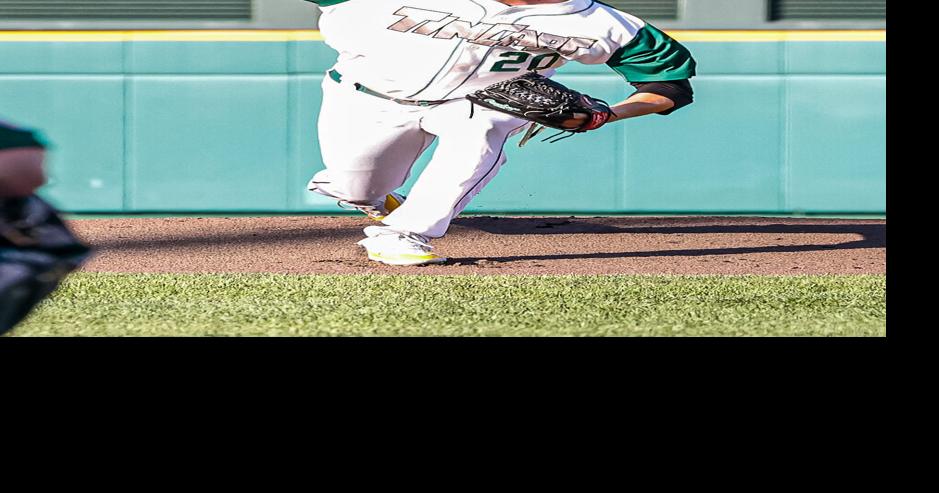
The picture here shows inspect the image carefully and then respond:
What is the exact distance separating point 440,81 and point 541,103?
0.47m

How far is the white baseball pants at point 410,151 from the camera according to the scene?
4.66 meters

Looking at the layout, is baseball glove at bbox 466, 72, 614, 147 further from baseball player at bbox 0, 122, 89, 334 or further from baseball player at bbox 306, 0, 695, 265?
baseball player at bbox 0, 122, 89, 334

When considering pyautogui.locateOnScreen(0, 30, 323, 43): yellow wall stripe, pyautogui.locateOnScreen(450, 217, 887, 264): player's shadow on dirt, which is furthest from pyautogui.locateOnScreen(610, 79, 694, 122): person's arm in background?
pyautogui.locateOnScreen(0, 30, 323, 43): yellow wall stripe

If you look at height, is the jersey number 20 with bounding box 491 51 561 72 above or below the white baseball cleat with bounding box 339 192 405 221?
above

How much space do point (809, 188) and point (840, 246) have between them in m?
1.78

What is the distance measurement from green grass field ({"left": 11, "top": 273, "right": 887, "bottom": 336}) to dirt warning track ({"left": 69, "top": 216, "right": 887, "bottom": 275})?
0.42 metres

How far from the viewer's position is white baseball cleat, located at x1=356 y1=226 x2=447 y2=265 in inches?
190

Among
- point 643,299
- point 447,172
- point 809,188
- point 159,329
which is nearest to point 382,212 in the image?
A: point 447,172

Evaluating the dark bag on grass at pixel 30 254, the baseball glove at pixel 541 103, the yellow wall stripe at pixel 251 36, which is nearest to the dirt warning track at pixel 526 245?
the baseball glove at pixel 541 103

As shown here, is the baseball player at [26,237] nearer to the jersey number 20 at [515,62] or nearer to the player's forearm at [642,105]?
the jersey number 20 at [515,62]

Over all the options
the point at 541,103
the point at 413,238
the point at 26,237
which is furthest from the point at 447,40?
the point at 26,237

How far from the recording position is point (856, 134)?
770 cm

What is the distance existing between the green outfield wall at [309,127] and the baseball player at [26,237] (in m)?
6.03

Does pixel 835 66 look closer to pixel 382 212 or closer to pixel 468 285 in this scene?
pixel 382 212
